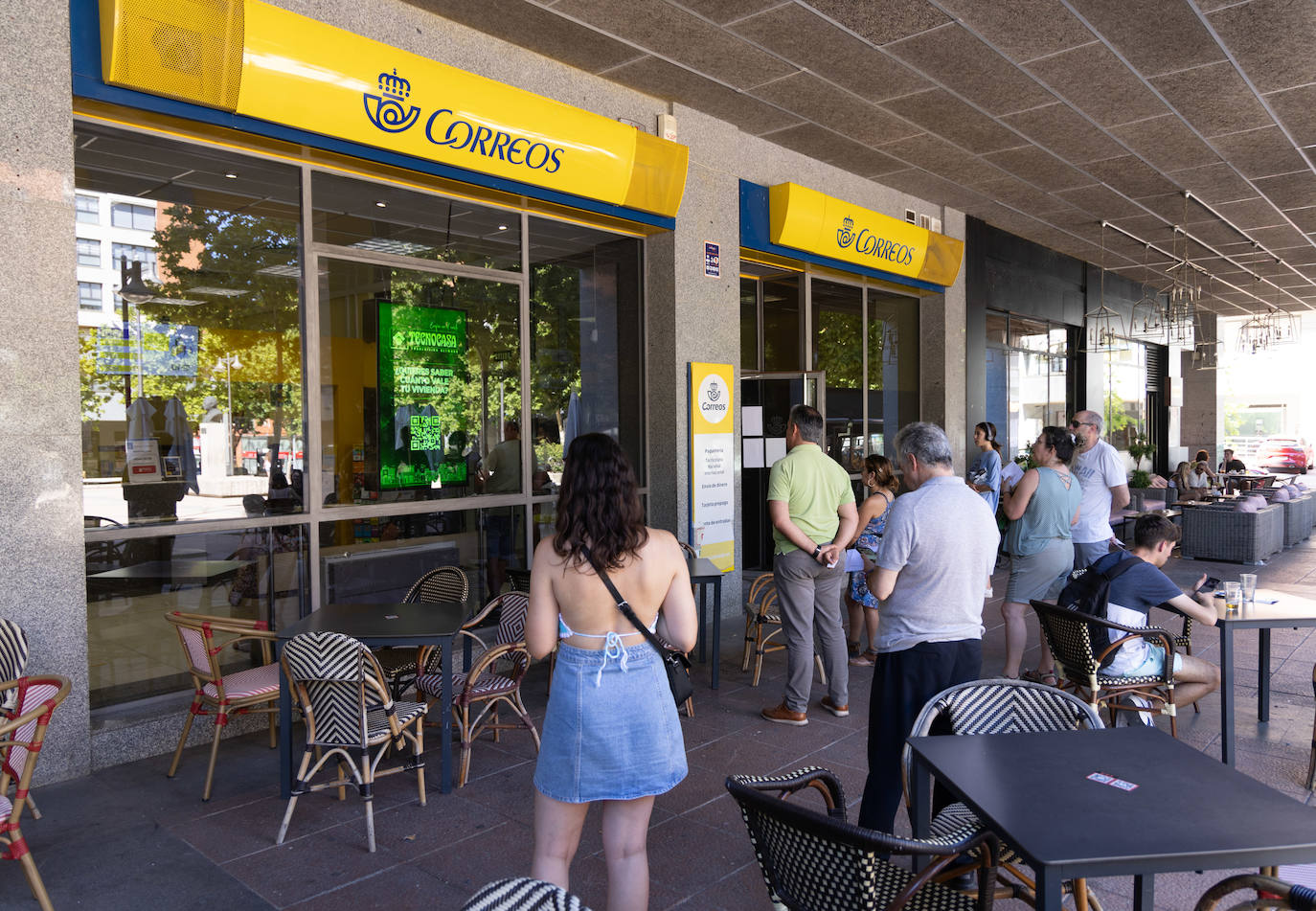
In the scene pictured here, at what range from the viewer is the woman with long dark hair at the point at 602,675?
2.35 meters

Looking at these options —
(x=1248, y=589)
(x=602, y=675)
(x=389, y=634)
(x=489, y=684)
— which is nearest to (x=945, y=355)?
(x=1248, y=589)

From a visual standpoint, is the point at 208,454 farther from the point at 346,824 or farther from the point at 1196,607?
the point at 1196,607

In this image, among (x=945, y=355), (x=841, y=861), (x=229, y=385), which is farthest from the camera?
(x=945, y=355)

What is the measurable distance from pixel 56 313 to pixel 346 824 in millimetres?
2611

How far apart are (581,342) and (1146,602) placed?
432 cm

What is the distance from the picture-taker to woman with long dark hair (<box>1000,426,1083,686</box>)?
17.5 ft

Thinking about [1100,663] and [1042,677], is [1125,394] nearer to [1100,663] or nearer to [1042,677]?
[1042,677]

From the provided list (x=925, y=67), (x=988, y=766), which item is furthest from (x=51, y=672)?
(x=925, y=67)

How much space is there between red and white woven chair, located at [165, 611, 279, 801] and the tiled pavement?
0.27 meters

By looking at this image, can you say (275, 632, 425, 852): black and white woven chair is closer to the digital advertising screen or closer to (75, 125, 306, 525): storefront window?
(75, 125, 306, 525): storefront window

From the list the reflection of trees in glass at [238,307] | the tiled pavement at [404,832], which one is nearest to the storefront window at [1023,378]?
the tiled pavement at [404,832]

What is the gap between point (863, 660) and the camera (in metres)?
6.25

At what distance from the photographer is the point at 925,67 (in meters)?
6.34

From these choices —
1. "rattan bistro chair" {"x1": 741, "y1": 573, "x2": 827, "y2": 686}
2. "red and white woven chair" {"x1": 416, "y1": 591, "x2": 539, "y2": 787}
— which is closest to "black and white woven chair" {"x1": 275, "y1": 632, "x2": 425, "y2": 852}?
"red and white woven chair" {"x1": 416, "y1": 591, "x2": 539, "y2": 787}
